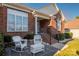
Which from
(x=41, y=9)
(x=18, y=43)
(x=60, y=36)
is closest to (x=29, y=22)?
(x=41, y=9)

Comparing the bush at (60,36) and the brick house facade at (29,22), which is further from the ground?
the brick house facade at (29,22)

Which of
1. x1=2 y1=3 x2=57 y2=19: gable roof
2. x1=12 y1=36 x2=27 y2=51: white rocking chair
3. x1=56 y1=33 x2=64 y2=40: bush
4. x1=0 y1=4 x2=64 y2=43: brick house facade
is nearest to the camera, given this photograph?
x1=12 y1=36 x2=27 y2=51: white rocking chair

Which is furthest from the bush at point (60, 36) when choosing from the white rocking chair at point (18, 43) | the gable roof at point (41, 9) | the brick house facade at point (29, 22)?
the white rocking chair at point (18, 43)

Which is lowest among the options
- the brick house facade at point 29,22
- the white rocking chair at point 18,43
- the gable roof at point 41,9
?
the white rocking chair at point 18,43

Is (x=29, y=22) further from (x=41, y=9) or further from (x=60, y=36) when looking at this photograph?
(x=60, y=36)

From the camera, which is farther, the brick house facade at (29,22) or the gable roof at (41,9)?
the gable roof at (41,9)

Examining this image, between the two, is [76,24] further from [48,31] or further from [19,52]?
[19,52]

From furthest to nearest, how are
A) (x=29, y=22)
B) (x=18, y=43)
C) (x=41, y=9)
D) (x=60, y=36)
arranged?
(x=41, y=9) → (x=60, y=36) → (x=29, y=22) → (x=18, y=43)

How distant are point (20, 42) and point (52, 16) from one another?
588 cm

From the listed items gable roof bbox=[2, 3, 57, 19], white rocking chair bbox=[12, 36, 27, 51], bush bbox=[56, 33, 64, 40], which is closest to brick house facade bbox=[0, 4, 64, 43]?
gable roof bbox=[2, 3, 57, 19]

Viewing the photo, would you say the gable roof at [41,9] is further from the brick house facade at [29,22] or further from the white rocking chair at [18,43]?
the white rocking chair at [18,43]

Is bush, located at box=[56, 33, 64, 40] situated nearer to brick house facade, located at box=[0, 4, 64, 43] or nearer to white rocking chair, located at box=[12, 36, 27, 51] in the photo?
brick house facade, located at box=[0, 4, 64, 43]

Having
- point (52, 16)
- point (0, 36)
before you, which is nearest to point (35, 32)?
point (52, 16)

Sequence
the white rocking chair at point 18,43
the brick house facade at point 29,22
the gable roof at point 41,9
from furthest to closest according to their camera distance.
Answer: the gable roof at point 41,9 < the brick house facade at point 29,22 < the white rocking chair at point 18,43
